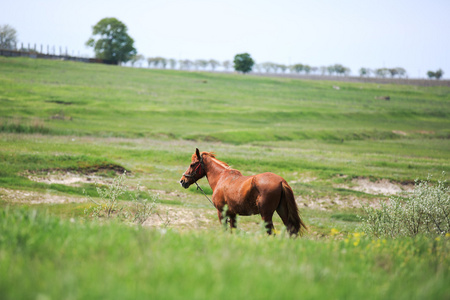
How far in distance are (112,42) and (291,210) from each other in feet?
463

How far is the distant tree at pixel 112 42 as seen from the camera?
139875 mm

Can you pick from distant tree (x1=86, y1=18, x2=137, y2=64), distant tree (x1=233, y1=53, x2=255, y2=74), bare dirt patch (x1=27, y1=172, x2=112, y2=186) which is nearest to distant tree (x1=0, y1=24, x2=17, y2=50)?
distant tree (x1=86, y1=18, x2=137, y2=64)

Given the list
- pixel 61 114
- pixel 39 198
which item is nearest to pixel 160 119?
pixel 61 114

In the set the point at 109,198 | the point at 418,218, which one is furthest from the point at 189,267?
the point at 418,218

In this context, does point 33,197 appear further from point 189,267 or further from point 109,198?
point 189,267

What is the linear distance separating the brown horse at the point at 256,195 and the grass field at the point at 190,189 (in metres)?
1.11

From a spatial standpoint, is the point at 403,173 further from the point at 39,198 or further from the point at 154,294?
the point at 154,294

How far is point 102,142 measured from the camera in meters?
37.1

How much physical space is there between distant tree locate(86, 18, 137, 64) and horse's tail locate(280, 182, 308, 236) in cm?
13820

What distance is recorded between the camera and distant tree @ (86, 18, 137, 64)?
140m

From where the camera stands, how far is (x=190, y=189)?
80.2 ft

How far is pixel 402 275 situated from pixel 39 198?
53.7 ft

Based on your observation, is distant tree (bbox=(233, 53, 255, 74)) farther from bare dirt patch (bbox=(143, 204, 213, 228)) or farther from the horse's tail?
the horse's tail

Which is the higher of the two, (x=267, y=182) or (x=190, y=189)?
(x=267, y=182)
